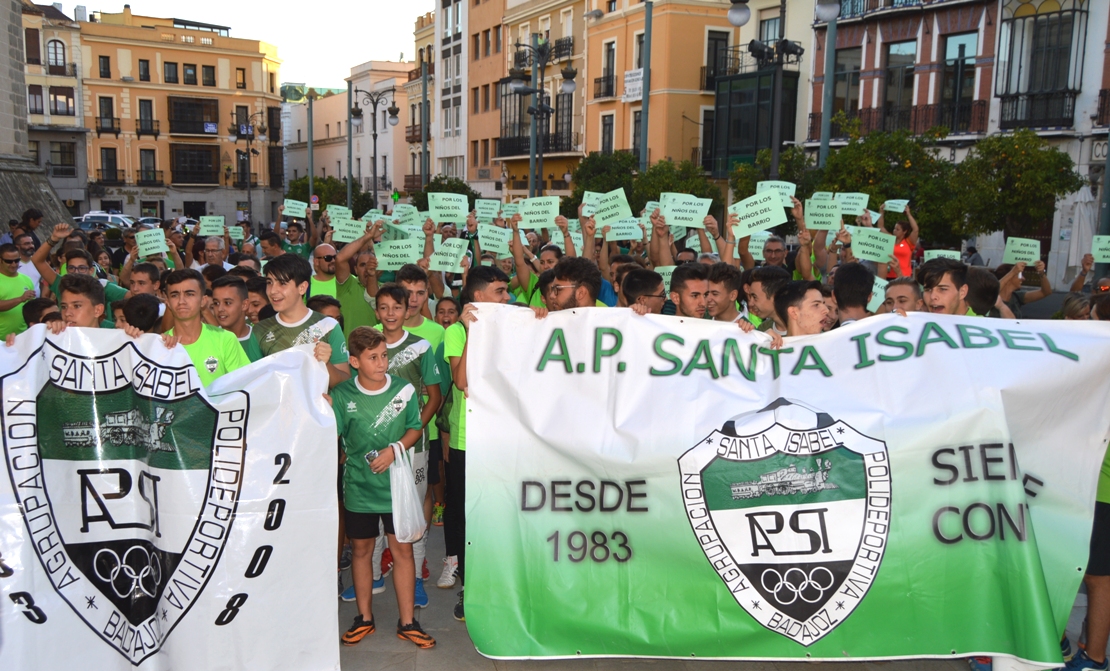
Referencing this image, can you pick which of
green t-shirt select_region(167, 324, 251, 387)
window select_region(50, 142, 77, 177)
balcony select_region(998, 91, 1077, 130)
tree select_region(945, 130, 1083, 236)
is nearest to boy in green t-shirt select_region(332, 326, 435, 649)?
green t-shirt select_region(167, 324, 251, 387)

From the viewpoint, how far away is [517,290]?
25.5ft

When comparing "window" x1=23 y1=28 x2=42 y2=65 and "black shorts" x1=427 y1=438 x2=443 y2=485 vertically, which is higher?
"window" x1=23 y1=28 x2=42 y2=65

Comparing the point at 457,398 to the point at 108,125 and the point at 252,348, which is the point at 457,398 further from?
the point at 108,125

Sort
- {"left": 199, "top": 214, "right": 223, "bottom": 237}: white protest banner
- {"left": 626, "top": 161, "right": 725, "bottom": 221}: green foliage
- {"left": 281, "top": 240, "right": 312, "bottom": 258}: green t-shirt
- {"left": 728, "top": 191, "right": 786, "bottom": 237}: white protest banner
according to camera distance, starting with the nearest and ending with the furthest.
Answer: {"left": 728, "top": 191, "right": 786, "bottom": 237}: white protest banner → {"left": 281, "top": 240, "right": 312, "bottom": 258}: green t-shirt → {"left": 199, "top": 214, "right": 223, "bottom": 237}: white protest banner → {"left": 626, "top": 161, "right": 725, "bottom": 221}: green foliage

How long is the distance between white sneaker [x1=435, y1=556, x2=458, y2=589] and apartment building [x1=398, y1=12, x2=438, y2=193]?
50433 millimetres

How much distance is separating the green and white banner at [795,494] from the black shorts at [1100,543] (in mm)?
162

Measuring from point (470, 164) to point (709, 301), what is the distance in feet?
151

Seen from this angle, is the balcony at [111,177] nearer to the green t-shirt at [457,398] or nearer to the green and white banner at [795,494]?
the green t-shirt at [457,398]

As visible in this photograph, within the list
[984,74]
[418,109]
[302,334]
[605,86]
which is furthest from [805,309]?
[418,109]

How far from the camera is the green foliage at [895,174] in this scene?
1587 cm

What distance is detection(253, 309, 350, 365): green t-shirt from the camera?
4988 millimetres

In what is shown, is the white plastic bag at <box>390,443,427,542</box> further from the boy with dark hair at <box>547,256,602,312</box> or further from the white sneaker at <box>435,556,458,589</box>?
the boy with dark hair at <box>547,256,602,312</box>

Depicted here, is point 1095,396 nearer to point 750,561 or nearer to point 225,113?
point 750,561

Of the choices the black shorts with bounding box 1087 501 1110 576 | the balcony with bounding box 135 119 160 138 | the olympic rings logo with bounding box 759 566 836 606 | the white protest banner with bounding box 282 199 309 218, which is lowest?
the olympic rings logo with bounding box 759 566 836 606
